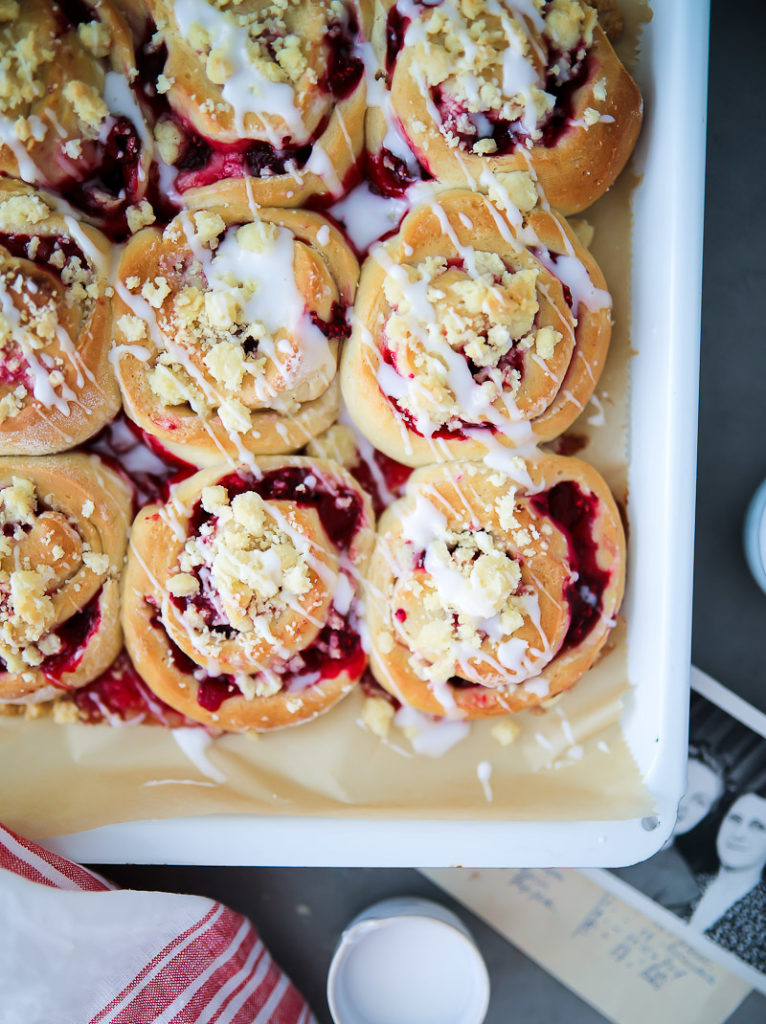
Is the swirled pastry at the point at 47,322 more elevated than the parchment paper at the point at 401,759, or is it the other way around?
the swirled pastry at the point at 47,322

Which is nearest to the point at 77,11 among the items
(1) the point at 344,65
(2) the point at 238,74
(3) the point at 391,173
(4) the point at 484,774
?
(2) the point at 238,74

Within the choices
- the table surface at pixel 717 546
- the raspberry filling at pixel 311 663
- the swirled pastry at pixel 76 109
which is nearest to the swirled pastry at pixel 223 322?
the swirled pastry at pixel 76 109

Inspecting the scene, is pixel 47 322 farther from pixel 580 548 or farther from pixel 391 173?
pixel 580 548

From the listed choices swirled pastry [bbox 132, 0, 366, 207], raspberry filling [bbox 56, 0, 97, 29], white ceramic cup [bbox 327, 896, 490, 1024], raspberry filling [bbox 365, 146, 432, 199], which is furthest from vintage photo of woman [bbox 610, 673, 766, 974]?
raspberry filling [bbox 56, 0, 97, 29]

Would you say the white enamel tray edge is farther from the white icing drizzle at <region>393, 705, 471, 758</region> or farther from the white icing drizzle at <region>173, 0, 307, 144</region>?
the white icing drizzle at <region>173, 0, 307, 144</region>

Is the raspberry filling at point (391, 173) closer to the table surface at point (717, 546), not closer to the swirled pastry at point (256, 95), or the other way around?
the swirled pastry at point (256, 95)

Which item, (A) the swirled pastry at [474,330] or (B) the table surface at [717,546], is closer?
(A) the swirled pastry at [474,330]

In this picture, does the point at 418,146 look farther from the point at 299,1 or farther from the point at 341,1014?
the point at 341,1014
